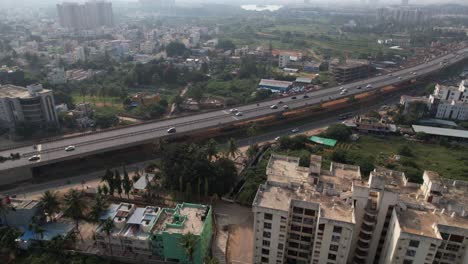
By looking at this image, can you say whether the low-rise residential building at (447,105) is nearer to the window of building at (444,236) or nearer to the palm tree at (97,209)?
the window of building at (444,236)

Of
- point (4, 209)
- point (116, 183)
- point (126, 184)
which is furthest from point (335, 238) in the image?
point (4, 209)

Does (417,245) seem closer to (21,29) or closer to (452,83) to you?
(452,83)

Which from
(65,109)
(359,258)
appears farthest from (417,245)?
(65,109)

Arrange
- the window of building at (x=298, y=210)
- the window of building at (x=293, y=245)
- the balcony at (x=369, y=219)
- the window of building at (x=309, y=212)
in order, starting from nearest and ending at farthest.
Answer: the balcony at (x=369, y=219)
the window of building at (x=309, y=212)
the window of building at (x=298, y=210)
the window of building at (x=293, y=245)

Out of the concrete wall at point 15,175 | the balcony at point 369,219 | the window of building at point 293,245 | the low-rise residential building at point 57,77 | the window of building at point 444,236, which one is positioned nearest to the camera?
the window of building at point 444,236

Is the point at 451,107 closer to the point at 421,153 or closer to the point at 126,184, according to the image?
the point at 421,153

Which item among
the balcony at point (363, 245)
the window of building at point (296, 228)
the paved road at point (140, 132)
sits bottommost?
the paved road at point (140, 132)

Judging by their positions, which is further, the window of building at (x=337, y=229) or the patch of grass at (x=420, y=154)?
the patch of grass at (x=420, y=154)

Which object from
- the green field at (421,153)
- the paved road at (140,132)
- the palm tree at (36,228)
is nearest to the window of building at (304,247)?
the palm tree at (36,228)
